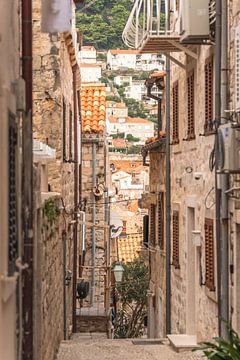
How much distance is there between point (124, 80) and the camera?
175 metres

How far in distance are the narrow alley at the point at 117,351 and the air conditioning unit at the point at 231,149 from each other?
4762 mm

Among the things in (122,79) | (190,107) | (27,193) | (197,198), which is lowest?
(197,198)

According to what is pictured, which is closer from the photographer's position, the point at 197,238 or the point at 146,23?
the point at 197,238

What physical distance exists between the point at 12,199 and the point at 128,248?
40812mm

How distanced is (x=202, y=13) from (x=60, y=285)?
218 inches

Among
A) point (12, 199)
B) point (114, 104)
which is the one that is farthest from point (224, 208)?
point (114, 104)

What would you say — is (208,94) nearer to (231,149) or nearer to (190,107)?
(190,107)

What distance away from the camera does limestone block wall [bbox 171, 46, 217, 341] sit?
14.7m

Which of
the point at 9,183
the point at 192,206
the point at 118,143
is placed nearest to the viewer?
the point at 9,183

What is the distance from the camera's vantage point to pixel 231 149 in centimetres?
1082

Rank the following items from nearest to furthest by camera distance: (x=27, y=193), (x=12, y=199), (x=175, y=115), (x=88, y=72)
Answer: (x=12, y=199), (x=27, y=193), (x=175, y=115), (x=88, y=72)

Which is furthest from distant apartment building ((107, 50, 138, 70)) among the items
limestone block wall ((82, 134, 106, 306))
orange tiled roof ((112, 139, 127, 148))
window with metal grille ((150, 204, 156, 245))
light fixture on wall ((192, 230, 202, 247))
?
light fixture on wall ((192, 230, 202, 247))

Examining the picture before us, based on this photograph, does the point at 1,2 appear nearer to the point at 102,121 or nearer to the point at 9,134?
the point at 9,134

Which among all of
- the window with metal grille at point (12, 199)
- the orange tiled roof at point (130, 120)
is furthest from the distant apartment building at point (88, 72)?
the window with metal grille at point (12, 199)
